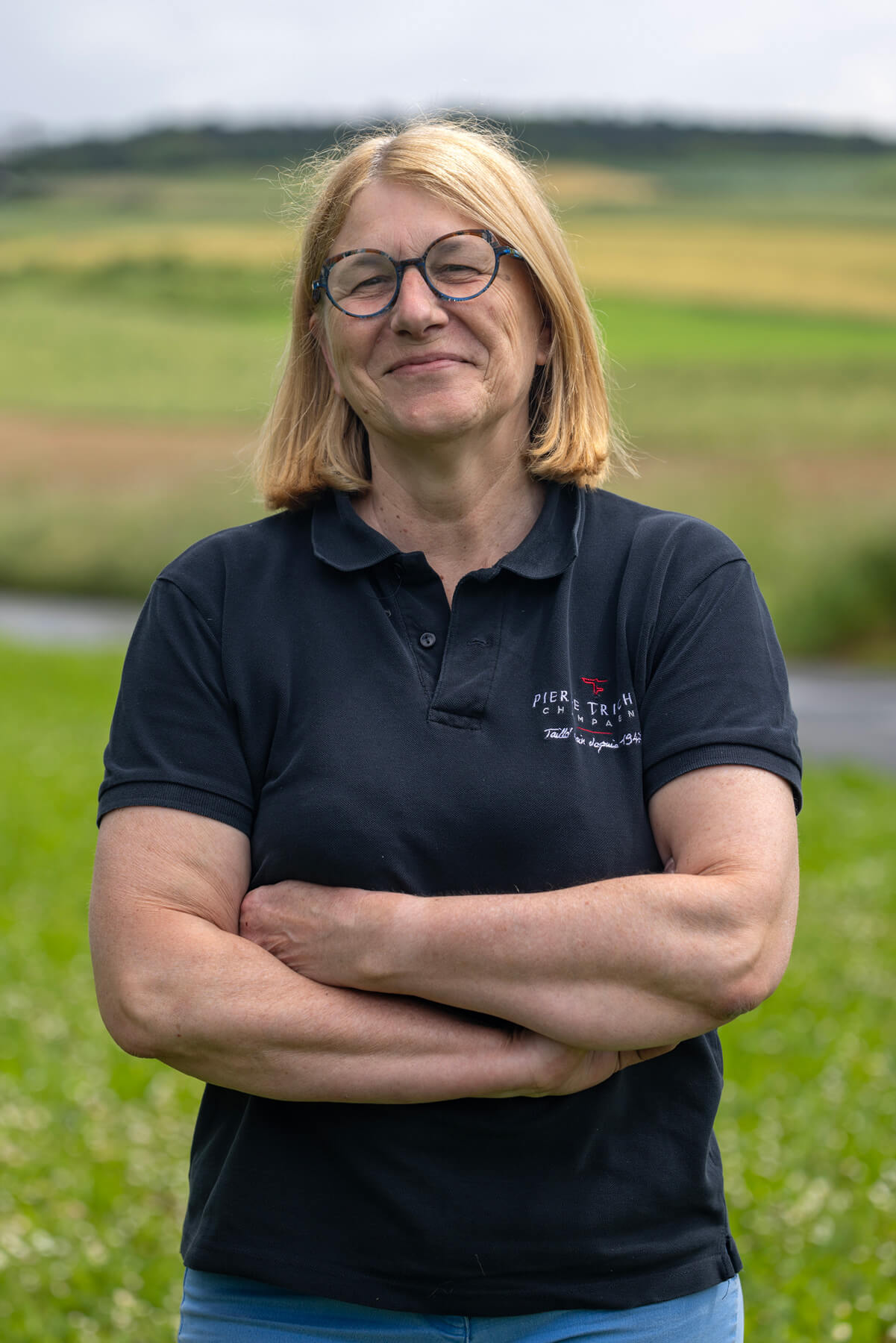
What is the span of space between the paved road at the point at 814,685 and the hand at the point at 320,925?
Answer: 44.6 feet

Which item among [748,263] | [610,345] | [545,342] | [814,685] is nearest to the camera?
[545,342]

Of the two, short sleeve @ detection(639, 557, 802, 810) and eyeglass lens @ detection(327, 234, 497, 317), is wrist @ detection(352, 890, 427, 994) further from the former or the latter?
eyeglass lens @ detection(327, 234, 497, 317)

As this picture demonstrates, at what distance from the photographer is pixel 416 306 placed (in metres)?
2.07

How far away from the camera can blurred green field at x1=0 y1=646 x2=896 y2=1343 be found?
4121 mm

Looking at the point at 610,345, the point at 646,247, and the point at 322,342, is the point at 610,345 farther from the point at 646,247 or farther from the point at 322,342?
the point at 322,342

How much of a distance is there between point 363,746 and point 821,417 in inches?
1290

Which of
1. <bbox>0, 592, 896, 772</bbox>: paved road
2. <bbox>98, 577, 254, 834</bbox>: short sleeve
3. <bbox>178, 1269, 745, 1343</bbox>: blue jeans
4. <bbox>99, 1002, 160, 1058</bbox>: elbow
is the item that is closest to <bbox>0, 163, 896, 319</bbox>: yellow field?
<bbox>0, 592, 896, 772</bbox>: paved road

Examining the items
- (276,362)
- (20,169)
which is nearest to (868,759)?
→ (276,362)

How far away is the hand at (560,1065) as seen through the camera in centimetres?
191

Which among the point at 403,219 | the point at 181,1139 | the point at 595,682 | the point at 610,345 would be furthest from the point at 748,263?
the point at 595,682

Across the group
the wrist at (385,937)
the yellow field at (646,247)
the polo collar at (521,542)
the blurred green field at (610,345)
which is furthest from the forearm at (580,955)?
the yellow field at (646,247)

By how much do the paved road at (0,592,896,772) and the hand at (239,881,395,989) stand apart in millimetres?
13583

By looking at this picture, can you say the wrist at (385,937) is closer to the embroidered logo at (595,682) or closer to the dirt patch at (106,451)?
the embroidered logo at (595,682)

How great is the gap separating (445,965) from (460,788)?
24cm
